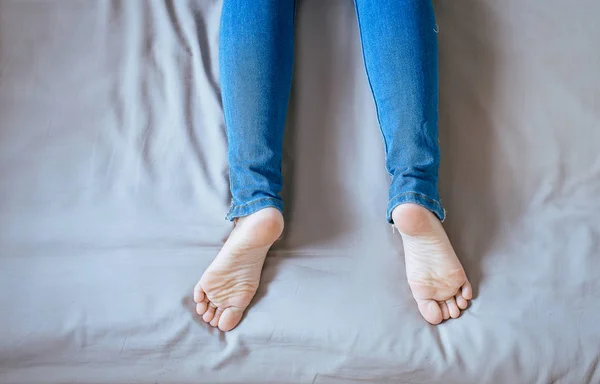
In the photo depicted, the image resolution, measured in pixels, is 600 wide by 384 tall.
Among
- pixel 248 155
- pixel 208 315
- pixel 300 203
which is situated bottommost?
pixel 208 315

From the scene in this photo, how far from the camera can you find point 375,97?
35.8 inches

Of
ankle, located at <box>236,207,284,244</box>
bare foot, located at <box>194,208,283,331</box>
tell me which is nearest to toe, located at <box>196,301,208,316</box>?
bare foot, located at <box>194,208,283,331</box>

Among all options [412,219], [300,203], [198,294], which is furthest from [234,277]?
[412,219]

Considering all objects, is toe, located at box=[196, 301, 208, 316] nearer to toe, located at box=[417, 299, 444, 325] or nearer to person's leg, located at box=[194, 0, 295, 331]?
person's leg, located at box=[194, 0, 295, 331]

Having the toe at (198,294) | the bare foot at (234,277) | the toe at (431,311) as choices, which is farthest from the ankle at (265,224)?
the toe at (431,311)

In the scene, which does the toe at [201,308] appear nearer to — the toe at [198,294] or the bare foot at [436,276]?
the toe at [198,294]

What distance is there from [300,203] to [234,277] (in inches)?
7.1

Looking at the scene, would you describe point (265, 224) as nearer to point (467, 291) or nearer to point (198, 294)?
point (198, 294)

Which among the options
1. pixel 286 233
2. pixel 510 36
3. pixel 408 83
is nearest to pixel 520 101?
pixel 510 36

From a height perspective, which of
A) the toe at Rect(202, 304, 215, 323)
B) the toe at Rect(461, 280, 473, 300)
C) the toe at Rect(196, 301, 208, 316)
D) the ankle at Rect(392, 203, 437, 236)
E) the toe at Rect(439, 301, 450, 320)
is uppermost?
the ankle at Rect(392, 203, 437, 236)

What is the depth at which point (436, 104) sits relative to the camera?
90cm

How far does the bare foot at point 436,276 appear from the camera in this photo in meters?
0.83

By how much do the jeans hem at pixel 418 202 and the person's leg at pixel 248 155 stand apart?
18 cm

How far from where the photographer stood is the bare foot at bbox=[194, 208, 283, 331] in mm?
833
